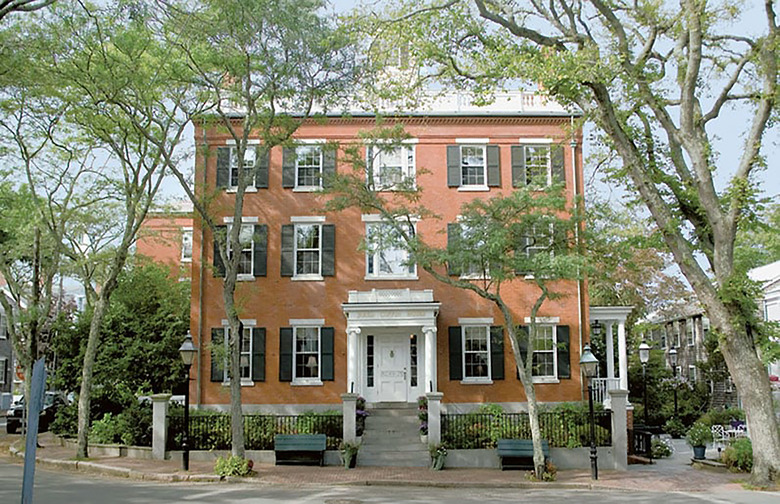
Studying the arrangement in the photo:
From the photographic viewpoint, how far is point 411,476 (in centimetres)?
1811

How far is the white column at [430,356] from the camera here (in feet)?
76.8

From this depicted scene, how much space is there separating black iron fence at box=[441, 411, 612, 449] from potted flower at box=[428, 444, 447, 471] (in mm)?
557

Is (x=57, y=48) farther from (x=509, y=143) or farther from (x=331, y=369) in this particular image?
(x=509, y=143)

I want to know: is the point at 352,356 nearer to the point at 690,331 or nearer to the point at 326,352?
the point at 326,352

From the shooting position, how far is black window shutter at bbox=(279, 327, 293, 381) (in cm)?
2472

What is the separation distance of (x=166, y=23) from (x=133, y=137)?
20.5 ft

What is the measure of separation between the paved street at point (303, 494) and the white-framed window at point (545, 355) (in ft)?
26.0

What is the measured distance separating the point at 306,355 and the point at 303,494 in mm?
9995

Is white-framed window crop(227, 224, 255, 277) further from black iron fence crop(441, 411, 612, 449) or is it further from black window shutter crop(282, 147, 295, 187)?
black iron fence crop(441, 411, 612, 449)

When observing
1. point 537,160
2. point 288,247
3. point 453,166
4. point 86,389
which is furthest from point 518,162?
point 86,389

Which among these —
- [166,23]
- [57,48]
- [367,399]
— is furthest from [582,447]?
[57,48]

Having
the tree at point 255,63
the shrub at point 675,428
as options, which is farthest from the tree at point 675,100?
the shrub at point 675,428

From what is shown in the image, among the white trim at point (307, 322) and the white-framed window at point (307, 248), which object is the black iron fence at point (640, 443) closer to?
the white trim at point (307, 322)

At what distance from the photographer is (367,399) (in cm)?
2469
